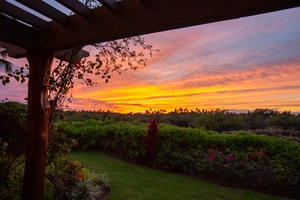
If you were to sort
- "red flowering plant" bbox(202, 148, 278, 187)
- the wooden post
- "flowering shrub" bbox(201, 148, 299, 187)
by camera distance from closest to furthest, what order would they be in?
the wooden post, "flowering shrub" bbox(201, 148, 299, 187), "red flowering plant" bbox(202, 148, 278, 187)

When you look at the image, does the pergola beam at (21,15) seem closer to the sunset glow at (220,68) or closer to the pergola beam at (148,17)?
the pergola beam at (148,17)

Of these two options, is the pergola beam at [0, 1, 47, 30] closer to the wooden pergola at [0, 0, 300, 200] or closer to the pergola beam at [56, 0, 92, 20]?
the wooden pergola at [0, 0, 300, 200]

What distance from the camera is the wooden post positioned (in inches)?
115

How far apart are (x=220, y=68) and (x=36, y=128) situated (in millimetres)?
5778

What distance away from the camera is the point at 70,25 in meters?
2.67

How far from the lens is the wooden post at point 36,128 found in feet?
9.56

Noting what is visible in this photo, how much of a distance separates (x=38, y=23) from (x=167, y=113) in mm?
12350

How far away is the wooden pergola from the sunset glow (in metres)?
1.18

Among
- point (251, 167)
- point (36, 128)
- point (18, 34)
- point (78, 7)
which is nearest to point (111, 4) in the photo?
point (78, 7)

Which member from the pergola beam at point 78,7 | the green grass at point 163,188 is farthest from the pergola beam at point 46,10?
the green grass at point 163,188

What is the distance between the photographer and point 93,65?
3.80 m

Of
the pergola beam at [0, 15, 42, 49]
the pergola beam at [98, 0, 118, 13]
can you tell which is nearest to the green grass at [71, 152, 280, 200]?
the pergola beam at [0, 15, 42, 49]

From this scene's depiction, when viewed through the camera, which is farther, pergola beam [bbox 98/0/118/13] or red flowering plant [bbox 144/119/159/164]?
red flowering plant [bbox 144/119/159/164]

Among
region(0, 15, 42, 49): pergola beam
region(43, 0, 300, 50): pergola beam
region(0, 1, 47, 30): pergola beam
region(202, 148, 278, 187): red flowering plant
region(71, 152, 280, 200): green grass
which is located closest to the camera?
region(43, 0, 300, 50): pergola beam
